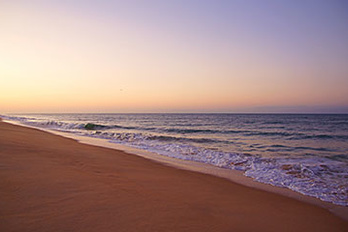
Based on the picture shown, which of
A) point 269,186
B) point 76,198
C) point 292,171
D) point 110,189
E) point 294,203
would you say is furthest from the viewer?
point 292,171

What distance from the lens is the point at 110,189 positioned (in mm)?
3885

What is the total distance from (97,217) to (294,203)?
3.80m

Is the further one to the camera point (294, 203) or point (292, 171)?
point (292, 171)

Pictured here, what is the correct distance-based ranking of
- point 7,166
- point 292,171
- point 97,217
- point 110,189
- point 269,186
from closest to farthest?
point 97,217 → point 110,189 → point 7,166 → point 269,186 → point 292,171

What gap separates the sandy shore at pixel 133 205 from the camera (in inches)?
106

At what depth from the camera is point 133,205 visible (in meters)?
3.29

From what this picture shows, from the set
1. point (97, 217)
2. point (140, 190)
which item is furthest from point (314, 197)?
point (97, 217)

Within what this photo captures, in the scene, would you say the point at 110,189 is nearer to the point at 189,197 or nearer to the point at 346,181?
the point at 189,197

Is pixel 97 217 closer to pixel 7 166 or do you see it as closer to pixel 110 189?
pixel 110 189

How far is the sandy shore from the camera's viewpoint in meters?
2.69

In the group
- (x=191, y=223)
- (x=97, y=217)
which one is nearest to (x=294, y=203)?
(x=191, y=223)

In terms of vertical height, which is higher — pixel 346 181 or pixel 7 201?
pixel 7 201

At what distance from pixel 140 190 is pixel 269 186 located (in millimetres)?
3454

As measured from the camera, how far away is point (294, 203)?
4.21m
